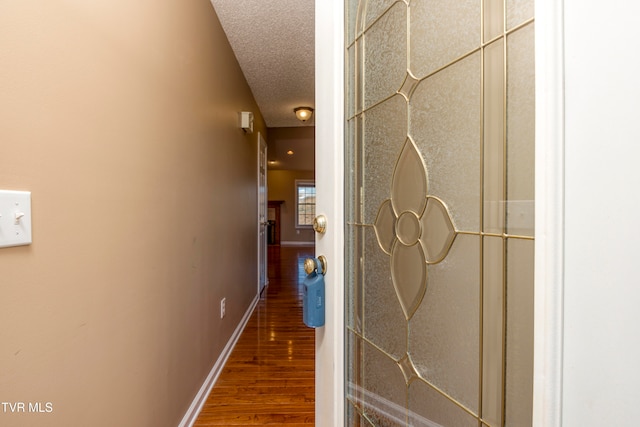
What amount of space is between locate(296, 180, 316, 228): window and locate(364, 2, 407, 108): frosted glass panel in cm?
879

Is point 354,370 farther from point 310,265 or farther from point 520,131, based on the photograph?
point 520,131

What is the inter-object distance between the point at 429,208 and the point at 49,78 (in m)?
0.94

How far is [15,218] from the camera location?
2.19ft

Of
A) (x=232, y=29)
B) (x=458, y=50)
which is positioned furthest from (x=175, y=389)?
(x=232, y=29)

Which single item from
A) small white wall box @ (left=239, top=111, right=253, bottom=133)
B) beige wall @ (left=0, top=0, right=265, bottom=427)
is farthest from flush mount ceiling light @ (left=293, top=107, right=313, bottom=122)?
beige wall @ (left=0, top=0, right=265, bottom=427)

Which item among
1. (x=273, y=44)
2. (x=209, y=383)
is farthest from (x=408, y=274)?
(x=273, y=44)

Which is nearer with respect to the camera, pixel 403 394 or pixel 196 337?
pixel 403 394

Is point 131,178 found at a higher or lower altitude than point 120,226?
higher

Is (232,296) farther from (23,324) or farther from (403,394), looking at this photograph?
(403,394)

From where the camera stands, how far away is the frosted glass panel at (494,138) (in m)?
0.45

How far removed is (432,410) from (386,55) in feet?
Answer: 2.38

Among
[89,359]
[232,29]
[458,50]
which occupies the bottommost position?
[89,359]

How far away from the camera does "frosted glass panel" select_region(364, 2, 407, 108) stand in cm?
65

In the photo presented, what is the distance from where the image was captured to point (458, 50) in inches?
20.8
